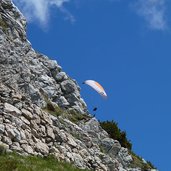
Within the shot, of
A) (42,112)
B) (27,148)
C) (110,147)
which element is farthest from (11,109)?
(110,147)

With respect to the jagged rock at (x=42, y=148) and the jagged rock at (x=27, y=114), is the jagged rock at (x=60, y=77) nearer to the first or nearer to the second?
the jagged rock at (x=27, y=114)

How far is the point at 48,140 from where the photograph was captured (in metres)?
41.4

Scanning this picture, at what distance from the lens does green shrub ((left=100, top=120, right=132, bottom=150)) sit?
72.0 m

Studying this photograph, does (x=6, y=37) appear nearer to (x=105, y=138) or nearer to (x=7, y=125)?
(x=105, y=138)

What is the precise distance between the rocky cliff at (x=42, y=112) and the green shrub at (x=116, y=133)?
242 inches

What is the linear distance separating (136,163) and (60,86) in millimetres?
14725

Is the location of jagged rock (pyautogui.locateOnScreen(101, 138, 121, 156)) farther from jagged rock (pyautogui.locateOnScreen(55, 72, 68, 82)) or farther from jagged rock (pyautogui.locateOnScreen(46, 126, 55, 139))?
jagged rock (pyautogui.locateOnScreen(55, 72, 68, 82))

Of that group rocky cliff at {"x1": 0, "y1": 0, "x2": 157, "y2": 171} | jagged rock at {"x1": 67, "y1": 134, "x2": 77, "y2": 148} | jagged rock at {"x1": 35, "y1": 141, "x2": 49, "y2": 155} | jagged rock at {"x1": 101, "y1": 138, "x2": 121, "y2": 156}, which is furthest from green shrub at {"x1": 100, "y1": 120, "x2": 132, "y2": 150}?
jagged rock at {"x1": 35, "y1": 141, "x2": 49, "y2": 155}

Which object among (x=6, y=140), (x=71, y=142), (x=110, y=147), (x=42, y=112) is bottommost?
(x=6, y=140)

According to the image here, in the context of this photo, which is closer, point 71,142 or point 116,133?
point 71,142

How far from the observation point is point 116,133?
7225 cm

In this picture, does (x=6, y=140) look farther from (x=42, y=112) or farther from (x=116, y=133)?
(x=116, y=133)

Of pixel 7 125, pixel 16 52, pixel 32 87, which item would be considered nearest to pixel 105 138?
pixel 32 87

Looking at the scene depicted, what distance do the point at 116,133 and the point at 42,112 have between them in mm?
29062
